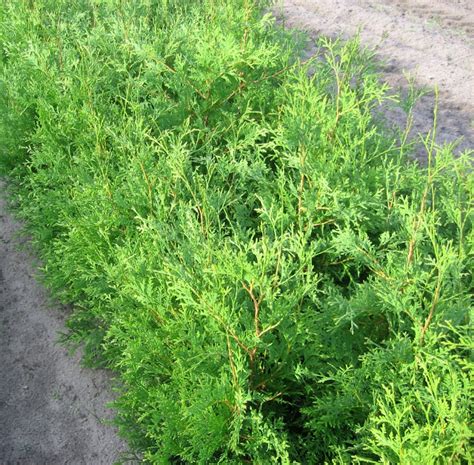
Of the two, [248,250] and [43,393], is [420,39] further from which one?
[43,393]

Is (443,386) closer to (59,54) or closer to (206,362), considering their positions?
(206,362)

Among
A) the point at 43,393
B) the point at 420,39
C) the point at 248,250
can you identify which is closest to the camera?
the point at 248,250

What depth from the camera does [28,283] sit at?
4.66 meters

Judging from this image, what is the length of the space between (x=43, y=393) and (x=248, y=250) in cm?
237

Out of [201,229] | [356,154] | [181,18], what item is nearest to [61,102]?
[181,18]

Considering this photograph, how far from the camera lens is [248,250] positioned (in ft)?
7.63

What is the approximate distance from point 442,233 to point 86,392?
102 inches

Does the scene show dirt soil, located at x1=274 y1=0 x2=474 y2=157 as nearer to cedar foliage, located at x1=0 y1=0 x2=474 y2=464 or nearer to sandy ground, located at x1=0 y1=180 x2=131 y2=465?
cedar foliage, located at x1=0 y1=0 x2=474 y2=464

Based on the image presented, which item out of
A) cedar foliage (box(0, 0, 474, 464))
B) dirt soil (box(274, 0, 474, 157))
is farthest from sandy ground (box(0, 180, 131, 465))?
dirt soil (box(274, 0, 474, 157))

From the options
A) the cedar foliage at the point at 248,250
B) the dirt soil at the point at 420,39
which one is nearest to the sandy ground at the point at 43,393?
the cedar foliage at the point at 248,250

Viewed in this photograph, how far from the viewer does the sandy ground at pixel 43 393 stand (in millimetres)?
3570

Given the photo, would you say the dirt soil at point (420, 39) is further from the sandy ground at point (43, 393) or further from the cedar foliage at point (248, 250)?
the sandy ground at point (43, 393)

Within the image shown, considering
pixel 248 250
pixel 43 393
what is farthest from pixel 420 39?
pixel 43 393

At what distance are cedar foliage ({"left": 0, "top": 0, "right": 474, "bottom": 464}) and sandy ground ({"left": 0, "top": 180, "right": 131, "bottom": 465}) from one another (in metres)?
0.32
